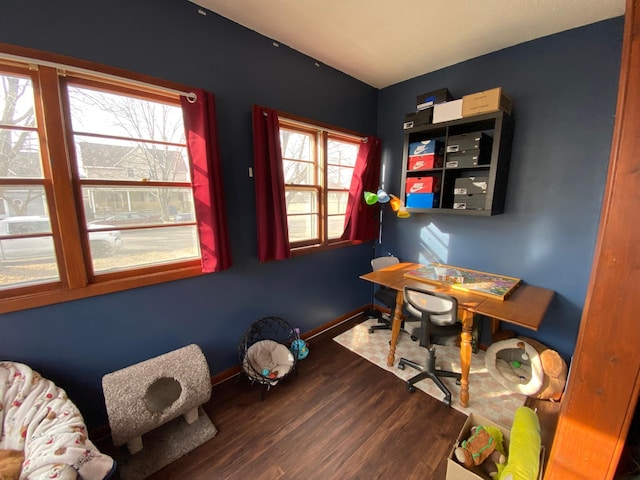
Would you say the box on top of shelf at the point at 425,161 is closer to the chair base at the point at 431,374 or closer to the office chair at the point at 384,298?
the office chair at the point at 384,298

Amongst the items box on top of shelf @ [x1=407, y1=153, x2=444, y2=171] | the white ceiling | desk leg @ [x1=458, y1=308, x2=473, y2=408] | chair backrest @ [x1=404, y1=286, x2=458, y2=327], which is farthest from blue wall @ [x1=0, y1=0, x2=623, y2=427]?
chair backrest @ [x1=404, y1=286, x2=458, y2=327]

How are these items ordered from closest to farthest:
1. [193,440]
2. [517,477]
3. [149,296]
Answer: [517,477]
[193,440]
[149,296]

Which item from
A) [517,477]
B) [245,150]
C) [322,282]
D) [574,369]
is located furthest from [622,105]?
[322,282]

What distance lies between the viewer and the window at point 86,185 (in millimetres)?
1257

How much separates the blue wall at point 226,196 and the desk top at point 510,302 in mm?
894

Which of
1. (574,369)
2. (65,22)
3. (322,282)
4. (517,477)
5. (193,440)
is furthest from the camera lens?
(322,282)

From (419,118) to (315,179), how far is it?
3.73 ft

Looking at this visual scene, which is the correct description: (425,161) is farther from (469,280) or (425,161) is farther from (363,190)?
(469,280)

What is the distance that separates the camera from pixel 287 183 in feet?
7.64

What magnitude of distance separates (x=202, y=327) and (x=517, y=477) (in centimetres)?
190

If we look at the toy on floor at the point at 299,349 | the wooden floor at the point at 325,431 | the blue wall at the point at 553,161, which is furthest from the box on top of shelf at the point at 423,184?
the toy on floor at the point at 299,349

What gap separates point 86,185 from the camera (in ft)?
4.68

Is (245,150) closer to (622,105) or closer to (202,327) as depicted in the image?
(202,327)

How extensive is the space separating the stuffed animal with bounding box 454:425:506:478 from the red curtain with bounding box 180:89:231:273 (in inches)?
68.2
